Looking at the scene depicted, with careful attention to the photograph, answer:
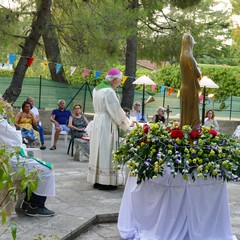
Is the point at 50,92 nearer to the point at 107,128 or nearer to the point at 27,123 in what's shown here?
the point at 27,123

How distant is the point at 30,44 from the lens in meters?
14.4

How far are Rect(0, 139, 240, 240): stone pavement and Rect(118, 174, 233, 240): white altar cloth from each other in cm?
58

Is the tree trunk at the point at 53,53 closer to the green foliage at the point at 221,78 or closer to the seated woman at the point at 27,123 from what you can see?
the seated woman at the point at 27,123

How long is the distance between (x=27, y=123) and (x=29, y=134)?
356 mm

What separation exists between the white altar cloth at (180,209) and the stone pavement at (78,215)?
578 mm

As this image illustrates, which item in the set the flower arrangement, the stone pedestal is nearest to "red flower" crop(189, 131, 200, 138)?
the flower arrangement

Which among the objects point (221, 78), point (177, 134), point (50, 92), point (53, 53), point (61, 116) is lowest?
point (61, 116)

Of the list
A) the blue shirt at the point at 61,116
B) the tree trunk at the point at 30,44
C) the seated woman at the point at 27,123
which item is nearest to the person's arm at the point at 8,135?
the seated woman at the point at 27,123

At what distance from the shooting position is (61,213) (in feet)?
19.9

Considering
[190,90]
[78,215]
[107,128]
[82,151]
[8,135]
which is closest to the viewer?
[190,90]

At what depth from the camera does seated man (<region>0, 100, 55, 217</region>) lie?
551cm

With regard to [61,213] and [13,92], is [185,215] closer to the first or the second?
[61,213]

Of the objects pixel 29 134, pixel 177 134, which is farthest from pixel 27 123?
pixel 177 134

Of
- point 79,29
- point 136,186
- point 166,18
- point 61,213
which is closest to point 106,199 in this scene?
point 61,213
